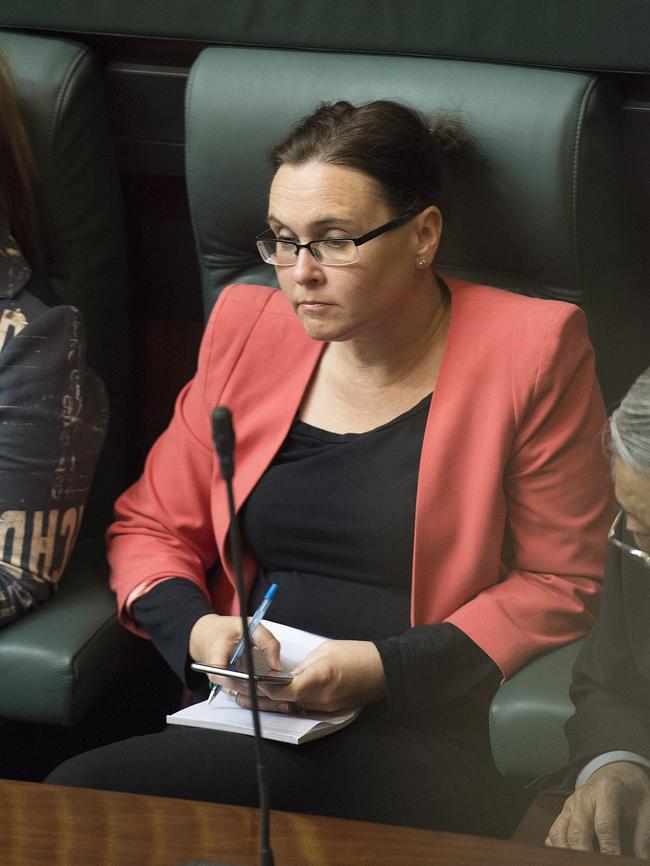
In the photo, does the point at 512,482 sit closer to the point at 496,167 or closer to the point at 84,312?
the point at 496,167

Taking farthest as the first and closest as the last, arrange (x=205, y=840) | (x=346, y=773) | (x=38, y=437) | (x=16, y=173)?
(x=16, y=173) → (x=38, y=437) → (x=346, y=773) → (x=205, y=840)

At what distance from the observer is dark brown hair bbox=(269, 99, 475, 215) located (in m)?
1.51

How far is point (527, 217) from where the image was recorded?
159cm

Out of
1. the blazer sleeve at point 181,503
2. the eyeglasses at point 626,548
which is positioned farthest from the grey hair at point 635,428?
the blazer sleeve at point 181,503

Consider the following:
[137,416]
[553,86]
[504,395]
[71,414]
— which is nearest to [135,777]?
[71,414]

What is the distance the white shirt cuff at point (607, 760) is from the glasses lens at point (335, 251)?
2.21ft

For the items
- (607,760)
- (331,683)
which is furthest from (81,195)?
(607,760)

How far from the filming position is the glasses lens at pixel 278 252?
5.05 ft

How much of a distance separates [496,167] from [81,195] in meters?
0.67

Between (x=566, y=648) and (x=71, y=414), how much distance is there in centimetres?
77

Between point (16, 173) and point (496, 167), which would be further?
point (16, 173)

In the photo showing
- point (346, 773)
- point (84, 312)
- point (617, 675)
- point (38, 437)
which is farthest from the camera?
point (84, 312)

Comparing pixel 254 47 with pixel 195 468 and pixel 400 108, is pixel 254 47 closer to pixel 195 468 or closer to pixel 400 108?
pixel 400 108

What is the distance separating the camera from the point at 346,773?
4.75ft
